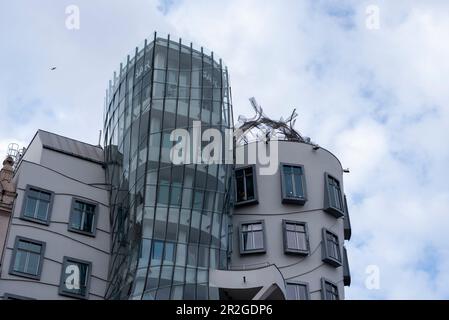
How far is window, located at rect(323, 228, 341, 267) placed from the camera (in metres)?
32.9

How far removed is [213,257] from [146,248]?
2783mm

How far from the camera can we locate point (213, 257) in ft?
103

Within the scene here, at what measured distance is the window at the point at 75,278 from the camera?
102 feet

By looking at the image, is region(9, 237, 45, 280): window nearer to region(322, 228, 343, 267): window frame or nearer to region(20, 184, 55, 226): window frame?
region(20, 184, 55, 226): window frame

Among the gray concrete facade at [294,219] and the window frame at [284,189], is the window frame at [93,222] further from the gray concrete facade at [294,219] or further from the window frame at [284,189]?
the window frame at [284,189]

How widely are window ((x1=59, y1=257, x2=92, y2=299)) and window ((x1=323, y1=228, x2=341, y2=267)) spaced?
33.4 ft

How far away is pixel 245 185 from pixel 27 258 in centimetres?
1020

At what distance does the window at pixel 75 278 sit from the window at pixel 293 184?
9.19 m

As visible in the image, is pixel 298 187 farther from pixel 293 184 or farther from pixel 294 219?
pixel 294 219

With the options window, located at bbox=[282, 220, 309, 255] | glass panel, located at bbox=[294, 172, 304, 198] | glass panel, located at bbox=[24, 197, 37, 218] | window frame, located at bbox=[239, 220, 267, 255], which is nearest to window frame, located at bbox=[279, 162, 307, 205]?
glass panel, located at bbox=[294, 172, 304, 198]

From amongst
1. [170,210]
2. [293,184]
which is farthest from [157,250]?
[293,184]

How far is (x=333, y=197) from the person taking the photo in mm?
34969

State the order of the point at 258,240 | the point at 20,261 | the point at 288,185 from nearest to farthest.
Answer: the point at 20,261, the point at 258,240, the point at 288,185
